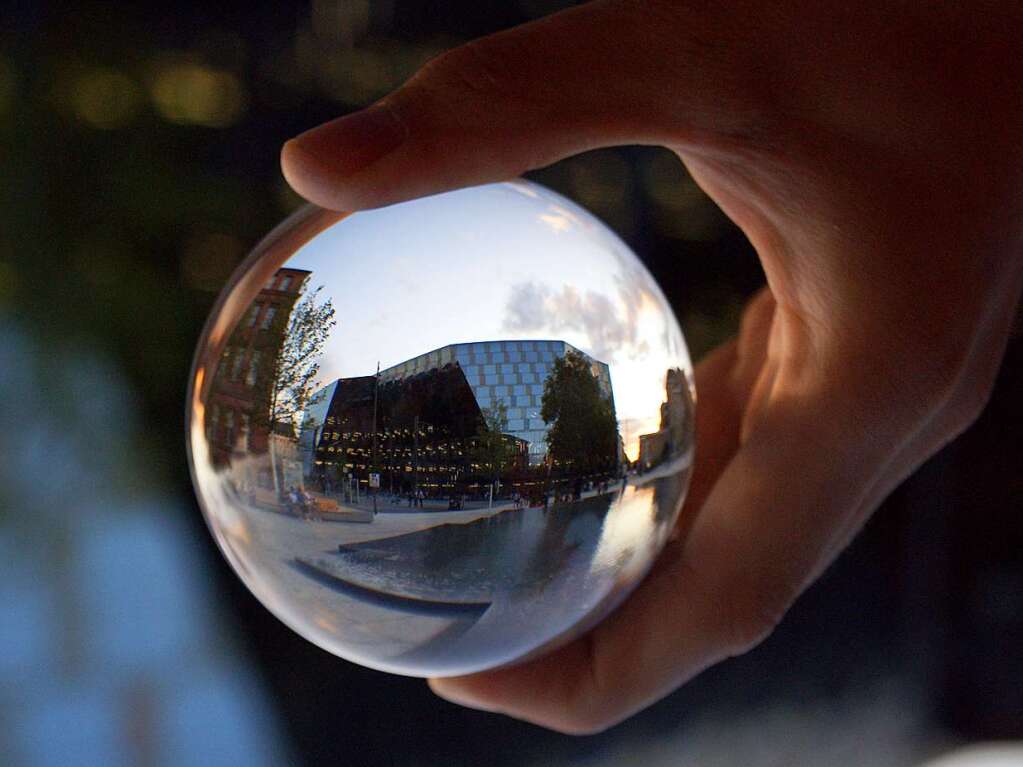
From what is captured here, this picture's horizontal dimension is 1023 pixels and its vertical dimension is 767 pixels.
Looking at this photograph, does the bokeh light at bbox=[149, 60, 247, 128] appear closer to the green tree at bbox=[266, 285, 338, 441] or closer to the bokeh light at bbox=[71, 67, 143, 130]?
the bokeh light at bbox=[71, 67, 143, 130]

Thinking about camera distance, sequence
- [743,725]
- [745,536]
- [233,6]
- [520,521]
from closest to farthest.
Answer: [520,521], [745,536], [233,6], [743,725]

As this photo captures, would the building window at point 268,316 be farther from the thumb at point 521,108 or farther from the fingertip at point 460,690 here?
the fingertip at point 460,690

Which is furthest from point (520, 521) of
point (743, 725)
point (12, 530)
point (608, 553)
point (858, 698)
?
point (858, 698)

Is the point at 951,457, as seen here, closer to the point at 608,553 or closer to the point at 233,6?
the point at 233,6

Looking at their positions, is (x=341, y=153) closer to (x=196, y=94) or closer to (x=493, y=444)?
(x=493, y=444)

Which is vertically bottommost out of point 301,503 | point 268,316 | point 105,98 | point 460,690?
point 460,690

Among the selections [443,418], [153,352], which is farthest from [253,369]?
[153,352]
